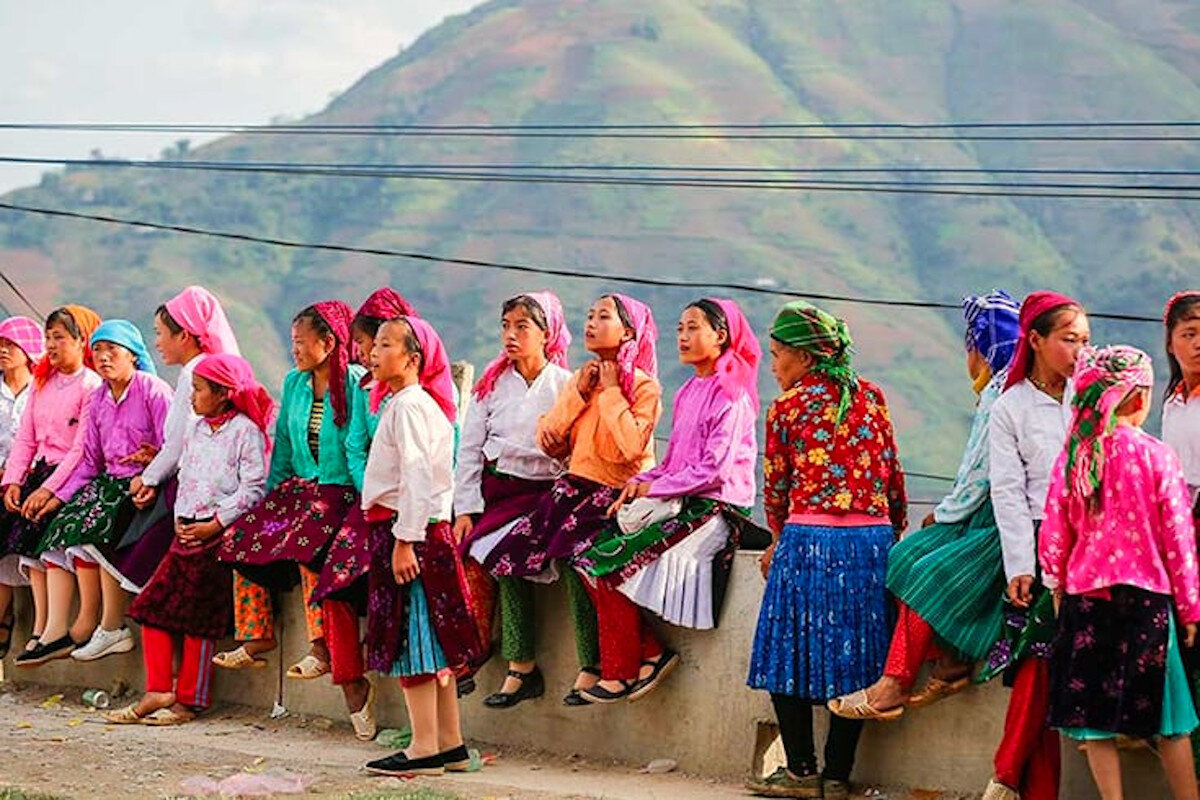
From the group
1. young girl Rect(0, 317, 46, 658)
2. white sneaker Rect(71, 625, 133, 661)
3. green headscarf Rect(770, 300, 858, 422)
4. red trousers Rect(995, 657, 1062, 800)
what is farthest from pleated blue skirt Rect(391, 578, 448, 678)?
young girl Rect(0, 317, 46, 658)

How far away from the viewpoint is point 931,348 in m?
97.2

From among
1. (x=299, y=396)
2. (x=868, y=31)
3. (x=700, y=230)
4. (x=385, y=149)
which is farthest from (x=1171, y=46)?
(x=299, y=396)

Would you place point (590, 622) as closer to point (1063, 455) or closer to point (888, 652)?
point (888, 652)

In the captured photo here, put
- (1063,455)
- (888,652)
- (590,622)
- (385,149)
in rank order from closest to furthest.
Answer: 1. (1063,455)
2. (888,652)
3. (590,622)
4. (385,149)

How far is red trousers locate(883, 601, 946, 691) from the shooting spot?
20.6 feet

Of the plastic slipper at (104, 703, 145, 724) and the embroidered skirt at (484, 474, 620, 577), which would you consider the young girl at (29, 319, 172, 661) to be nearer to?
the plastic slipper at (104, 703, 145, 724)

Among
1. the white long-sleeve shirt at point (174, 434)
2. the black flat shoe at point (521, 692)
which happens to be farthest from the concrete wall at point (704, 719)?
the white long-sleeve shirt at point (174, 434)

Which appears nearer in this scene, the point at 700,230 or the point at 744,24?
the point at 700,230

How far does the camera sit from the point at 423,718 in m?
7.04

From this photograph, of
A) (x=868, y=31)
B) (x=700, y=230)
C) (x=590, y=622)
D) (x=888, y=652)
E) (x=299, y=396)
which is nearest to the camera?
(x=888, y=652)

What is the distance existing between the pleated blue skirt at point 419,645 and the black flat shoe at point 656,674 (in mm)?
726

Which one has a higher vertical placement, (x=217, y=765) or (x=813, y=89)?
(x=813, y=89)

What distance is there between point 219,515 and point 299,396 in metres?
0.65

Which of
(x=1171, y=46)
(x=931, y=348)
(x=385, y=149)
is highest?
(x=1171, y=46)
